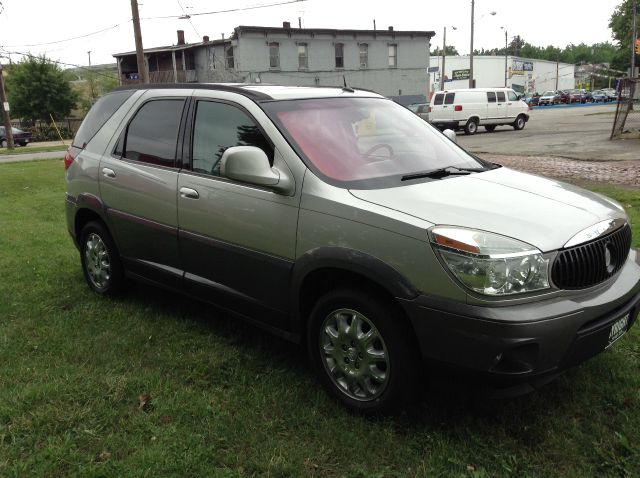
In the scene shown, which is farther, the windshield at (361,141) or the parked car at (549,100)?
the parked car at (549,100)

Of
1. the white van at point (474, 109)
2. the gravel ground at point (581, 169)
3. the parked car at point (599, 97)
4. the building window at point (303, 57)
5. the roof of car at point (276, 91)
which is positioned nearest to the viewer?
the roof of car at point (276, 91)

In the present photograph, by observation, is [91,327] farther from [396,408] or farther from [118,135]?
[396,408]

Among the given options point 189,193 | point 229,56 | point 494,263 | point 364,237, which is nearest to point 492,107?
point 229,56

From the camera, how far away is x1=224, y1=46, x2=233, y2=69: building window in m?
40.7

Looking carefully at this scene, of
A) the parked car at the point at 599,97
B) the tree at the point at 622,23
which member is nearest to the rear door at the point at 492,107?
the parked car at the point at 599,97

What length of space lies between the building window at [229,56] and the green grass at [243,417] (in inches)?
1531

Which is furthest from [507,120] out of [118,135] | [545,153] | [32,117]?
[32,117]

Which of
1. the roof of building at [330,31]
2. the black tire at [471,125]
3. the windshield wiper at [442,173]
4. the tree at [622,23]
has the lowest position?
the black tire at [471,125]

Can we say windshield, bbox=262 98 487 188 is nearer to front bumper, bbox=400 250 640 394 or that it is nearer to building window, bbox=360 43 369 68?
front bumper, bbox=400 250 640 394

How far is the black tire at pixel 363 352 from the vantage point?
285cm

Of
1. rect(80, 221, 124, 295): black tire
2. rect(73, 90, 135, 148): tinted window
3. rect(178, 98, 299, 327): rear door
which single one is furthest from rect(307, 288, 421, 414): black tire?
rect(73, 90, 135, 148): tinted window

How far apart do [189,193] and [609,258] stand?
8.36 ft

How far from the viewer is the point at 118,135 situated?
4699mm

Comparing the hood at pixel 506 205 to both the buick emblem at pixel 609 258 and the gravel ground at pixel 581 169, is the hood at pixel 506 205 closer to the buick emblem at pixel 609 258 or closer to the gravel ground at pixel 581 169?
the buick emblem at pixel 609 258
